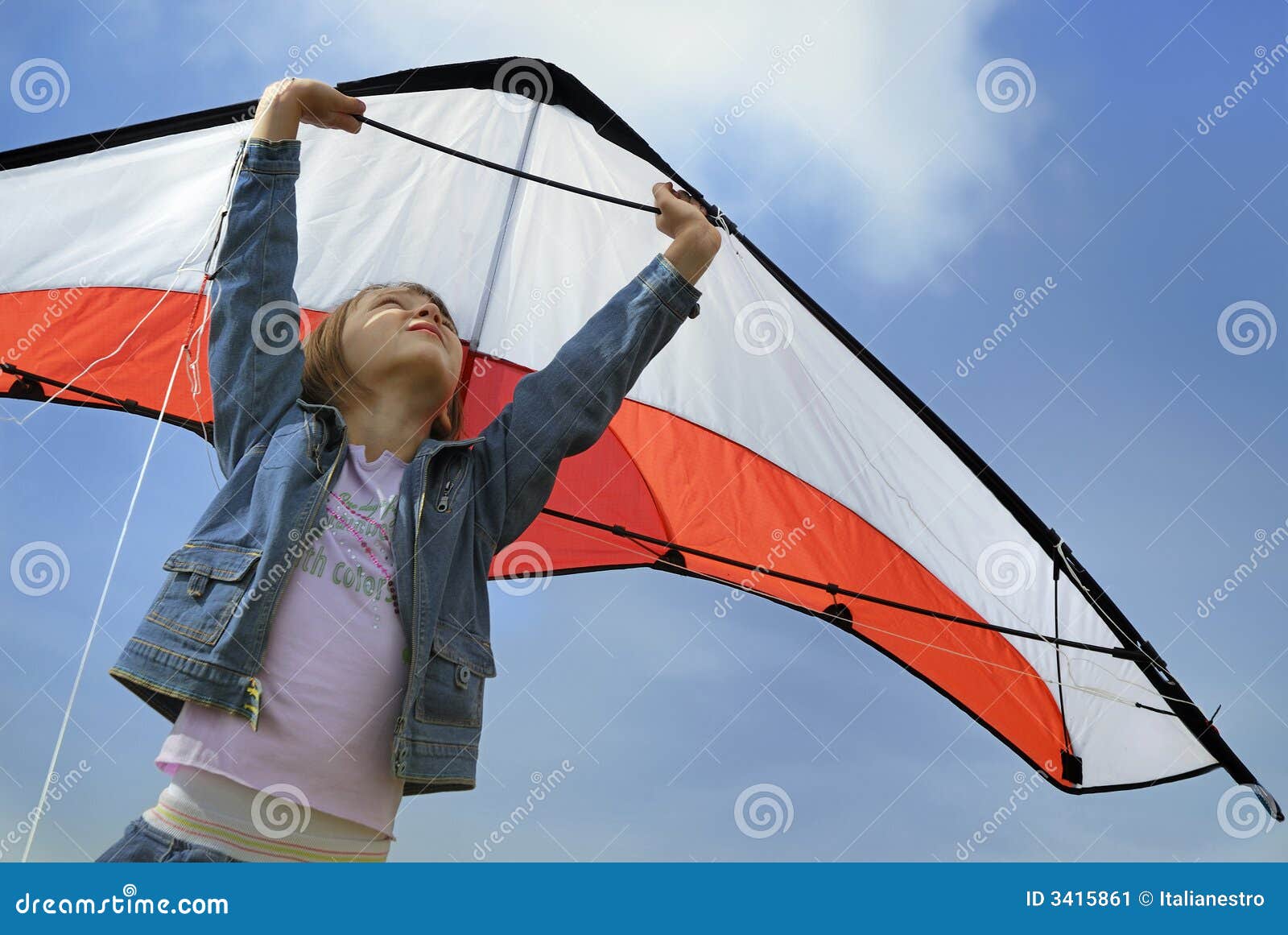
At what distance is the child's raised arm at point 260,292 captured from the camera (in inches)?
63.7

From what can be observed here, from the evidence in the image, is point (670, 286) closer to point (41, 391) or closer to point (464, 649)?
point (464, 649)

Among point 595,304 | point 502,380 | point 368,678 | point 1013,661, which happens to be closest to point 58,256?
point 502,380

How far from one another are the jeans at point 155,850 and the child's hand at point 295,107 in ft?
3.74

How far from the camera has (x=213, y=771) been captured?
1.30 m

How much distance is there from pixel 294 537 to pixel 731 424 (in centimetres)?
195

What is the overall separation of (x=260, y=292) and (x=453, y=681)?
0.73m

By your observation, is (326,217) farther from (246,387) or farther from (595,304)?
(246,387)

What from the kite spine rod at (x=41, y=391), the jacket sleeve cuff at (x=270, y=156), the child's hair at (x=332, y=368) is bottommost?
the kite spine rod at (x=41, y=391)

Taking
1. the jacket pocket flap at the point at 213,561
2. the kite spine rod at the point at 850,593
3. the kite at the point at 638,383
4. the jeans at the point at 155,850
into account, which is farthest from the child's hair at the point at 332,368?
the kite spine rod at the point at 850,593

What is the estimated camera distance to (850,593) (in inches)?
124

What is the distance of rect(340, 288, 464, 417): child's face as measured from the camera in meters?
1.71

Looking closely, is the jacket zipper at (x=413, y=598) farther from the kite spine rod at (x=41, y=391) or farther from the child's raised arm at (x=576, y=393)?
the kite spine rod at (x=41, y=391)

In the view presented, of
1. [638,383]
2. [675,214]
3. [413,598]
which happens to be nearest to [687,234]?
[675,214]

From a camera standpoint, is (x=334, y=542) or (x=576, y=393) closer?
(x=334, y=542)
